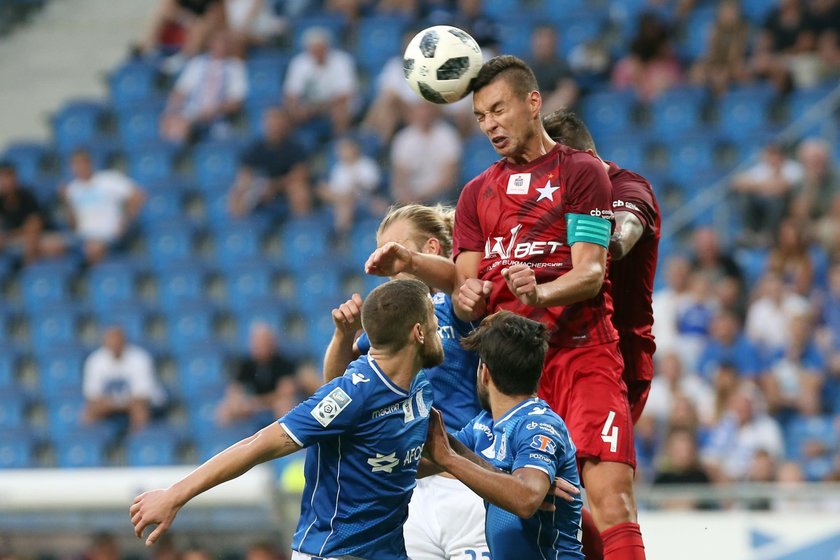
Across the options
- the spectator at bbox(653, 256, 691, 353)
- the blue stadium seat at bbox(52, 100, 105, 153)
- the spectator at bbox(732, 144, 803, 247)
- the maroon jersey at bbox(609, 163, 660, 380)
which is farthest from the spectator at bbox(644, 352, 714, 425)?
the blue stadium seat at bbox(52, 100, 105, 153)

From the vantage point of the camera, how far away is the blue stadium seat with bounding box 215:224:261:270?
44.0ft

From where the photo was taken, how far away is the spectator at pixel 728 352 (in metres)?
10.6

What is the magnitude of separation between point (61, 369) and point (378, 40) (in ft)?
15.7

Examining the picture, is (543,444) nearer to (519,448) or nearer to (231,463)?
(519,448)

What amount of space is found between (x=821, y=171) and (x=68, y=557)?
7.09 meters

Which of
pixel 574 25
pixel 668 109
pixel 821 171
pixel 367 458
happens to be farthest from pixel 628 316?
pixel 574 25

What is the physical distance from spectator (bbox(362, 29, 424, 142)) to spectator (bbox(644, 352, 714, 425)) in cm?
413

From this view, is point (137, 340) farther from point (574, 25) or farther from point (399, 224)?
point (399, 224)

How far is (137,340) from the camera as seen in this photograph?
13141mm

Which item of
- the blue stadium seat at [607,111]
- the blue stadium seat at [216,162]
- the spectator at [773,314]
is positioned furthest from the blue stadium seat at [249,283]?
the spectator at [773,314]

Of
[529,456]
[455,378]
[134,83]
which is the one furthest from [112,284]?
[529,456]

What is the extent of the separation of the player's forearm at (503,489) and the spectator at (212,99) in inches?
415

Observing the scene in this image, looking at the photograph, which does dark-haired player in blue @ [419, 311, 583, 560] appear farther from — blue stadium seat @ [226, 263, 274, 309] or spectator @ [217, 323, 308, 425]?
blue stadium seat @ [226, 263, 274, 309]

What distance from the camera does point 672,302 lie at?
11.1 metres
